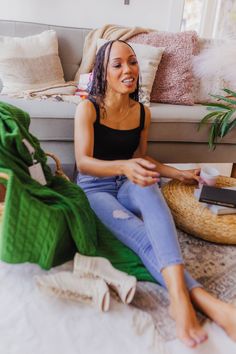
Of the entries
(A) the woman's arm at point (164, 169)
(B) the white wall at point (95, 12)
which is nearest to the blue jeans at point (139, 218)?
(A) the woman's arm at point (164, 169)

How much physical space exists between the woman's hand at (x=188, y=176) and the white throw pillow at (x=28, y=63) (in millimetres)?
1092

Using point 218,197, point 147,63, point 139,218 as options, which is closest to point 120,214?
point 139,218

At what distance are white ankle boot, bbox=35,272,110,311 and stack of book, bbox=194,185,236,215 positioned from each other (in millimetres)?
610

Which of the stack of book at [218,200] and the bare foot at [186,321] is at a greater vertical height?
the stack of book at [218,200]

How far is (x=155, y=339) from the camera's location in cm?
88

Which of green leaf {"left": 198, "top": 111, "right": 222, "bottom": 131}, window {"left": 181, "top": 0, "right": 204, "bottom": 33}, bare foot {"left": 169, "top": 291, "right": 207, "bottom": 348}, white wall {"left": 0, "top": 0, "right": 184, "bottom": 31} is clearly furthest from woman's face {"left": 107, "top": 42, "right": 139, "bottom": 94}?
window {"left": 181, "top": 0, "right": 204, "bottom": 33}

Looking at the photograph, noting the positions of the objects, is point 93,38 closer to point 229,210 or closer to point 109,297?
point 229,210

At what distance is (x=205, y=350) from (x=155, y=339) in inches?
5.3

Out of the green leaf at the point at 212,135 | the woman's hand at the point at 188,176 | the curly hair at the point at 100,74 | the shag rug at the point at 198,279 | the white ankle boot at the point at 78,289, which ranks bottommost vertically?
the shag rug at the point at 198,279

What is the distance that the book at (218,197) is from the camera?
1.32 m

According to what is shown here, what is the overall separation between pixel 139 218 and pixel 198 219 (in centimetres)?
27

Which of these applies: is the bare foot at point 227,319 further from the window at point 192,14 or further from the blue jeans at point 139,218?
the window at point 192,14

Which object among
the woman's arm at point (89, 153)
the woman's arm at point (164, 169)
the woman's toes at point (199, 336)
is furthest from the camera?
the woman's arm at point (164, 169)

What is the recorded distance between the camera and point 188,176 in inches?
58.3
